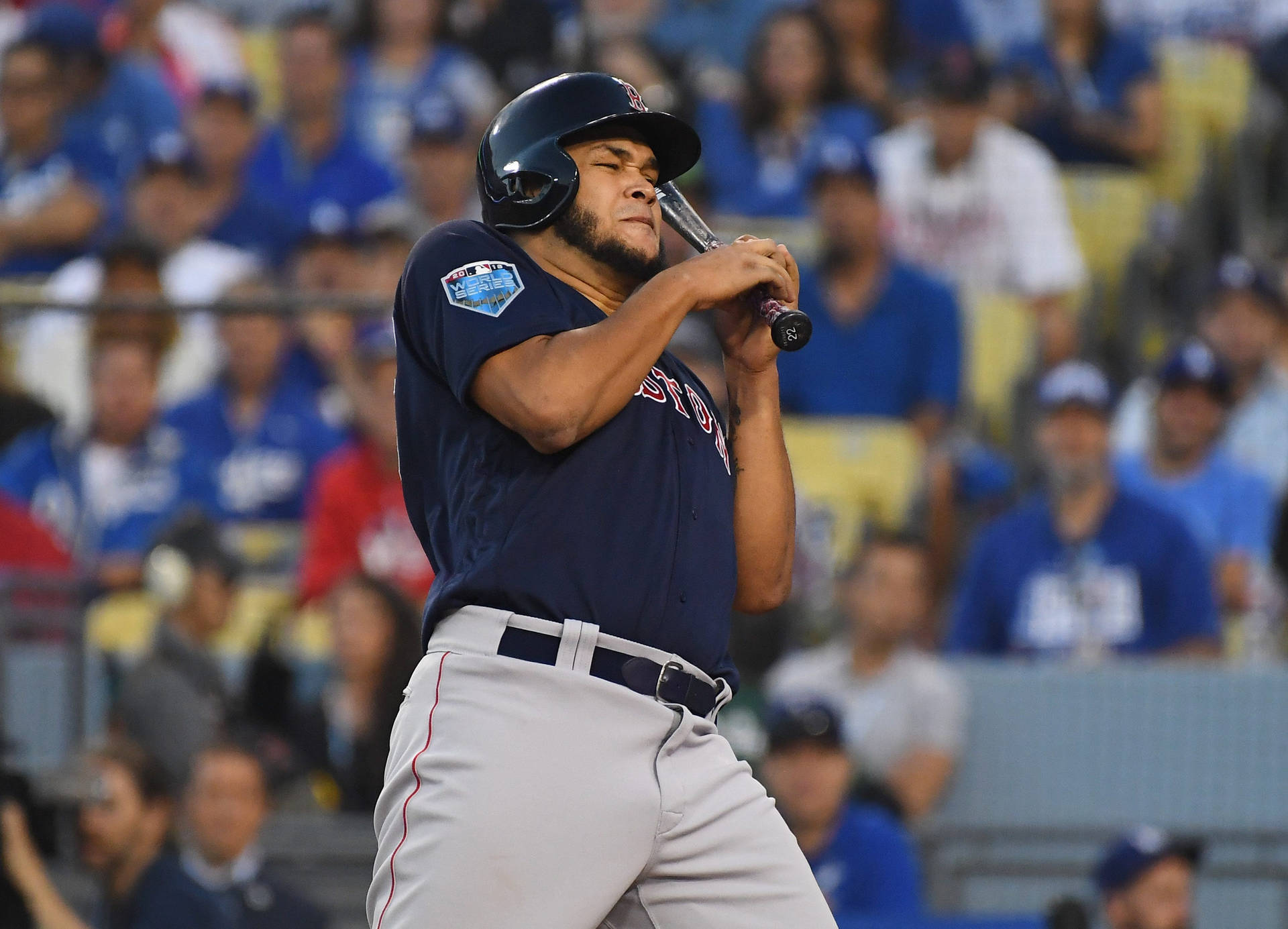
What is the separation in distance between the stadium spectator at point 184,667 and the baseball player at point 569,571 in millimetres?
3560

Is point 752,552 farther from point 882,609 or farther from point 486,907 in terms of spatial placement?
point 882,609

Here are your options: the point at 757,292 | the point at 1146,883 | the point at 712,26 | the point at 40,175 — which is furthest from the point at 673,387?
the point at 712,26

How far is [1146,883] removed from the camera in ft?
→ 18.6

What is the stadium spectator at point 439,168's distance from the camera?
9.19 m

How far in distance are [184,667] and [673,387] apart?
3.80 meters

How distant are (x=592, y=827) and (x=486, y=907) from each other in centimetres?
19

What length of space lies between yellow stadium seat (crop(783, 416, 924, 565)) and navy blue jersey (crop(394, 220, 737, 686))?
14.8ft

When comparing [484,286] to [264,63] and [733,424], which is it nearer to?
[733,424]

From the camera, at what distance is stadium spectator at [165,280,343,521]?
323 inches

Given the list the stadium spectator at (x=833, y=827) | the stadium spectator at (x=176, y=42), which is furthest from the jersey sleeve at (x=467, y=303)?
the stadium spectator at (x=176, y=42)

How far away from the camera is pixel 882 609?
22.0ft

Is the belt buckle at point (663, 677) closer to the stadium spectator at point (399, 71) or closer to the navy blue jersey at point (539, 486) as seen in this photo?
the navy blue jersey at point (539, 486)

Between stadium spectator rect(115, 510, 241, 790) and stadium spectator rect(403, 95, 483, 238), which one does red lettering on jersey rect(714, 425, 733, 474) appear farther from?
stadium spectator rect(403, 95, 483, 238)

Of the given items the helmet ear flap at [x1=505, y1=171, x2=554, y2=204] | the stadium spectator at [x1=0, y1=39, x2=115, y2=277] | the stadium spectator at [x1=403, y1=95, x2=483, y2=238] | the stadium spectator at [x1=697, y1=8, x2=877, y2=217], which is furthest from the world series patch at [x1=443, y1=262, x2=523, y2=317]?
the stadium spectator at [x1=0, y1=39, x2=115, y2=277]
